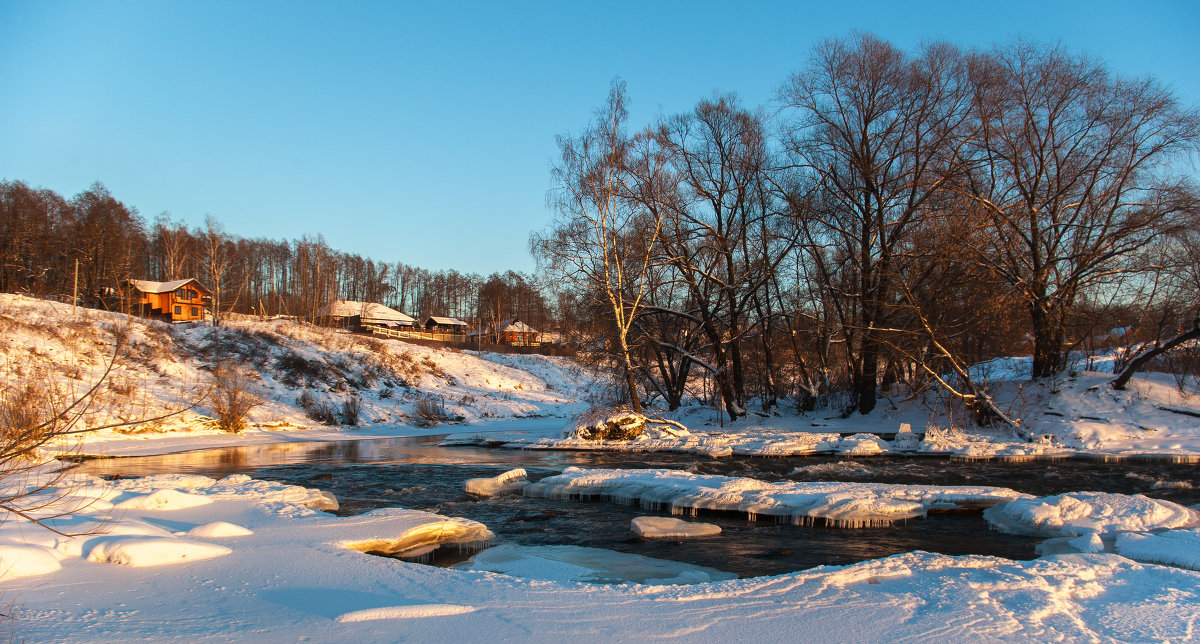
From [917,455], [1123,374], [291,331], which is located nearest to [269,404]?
[291,331]

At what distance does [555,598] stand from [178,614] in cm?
272

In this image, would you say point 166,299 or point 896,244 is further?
point 166,299

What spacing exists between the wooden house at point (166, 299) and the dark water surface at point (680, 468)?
34161mm

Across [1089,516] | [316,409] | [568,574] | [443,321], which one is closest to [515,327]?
[443,321]

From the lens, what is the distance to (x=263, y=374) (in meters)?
33.5

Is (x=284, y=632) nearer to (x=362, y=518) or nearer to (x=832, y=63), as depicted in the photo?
(x=362, y=518)

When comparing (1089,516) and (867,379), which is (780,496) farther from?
(867,379)

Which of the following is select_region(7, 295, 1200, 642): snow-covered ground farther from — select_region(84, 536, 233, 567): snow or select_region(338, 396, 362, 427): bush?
select_region(338, 396, 362, 427): bush

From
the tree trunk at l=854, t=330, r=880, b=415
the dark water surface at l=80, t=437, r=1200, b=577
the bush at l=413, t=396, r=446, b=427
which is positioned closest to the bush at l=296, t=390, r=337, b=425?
the bush at l=413, t=396, r=446, b=427

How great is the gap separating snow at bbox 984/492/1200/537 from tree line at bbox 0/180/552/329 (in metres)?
18.9

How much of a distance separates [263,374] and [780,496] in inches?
1214

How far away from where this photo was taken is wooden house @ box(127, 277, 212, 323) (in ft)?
157

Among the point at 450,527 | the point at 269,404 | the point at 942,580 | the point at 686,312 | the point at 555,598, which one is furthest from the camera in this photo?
the point at 269,404

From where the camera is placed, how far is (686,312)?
2589 cm
